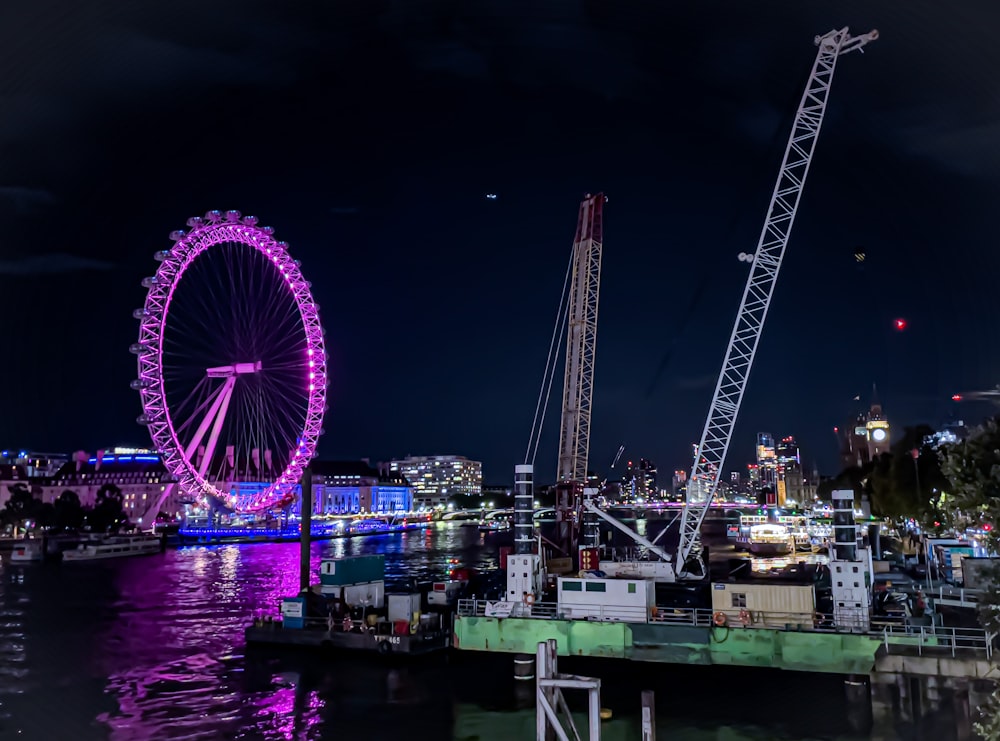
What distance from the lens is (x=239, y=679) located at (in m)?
39.7

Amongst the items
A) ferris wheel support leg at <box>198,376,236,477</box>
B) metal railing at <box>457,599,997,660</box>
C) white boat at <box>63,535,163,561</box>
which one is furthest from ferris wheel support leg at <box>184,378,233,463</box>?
metal railing at <box>457,599,997,660</box>

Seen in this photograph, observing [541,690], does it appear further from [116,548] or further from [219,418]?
[116,548]

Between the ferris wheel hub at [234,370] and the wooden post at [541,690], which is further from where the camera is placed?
the ferris wheel hub at [234,370]

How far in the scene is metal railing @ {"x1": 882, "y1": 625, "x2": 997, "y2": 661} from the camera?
3058 centimetres

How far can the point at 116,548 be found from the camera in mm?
127750

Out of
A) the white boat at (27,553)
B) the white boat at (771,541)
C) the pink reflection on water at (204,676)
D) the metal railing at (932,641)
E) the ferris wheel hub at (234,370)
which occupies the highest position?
the ferris wheel hub at (234,370)

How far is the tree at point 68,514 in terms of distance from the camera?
150 m

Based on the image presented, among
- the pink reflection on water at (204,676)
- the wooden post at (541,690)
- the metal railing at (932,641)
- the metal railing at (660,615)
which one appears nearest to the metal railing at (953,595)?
the metal railing at (932,641)

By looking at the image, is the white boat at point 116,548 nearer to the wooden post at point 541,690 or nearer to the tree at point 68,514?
the tree at point 68,514

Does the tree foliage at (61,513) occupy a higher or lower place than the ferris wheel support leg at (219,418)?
lower

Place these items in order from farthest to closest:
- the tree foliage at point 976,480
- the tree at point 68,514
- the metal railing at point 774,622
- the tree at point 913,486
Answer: the tree at point 68,514 < the tree at point 913,486 < the metal railing at point 774,622 < the tree foliage at point 976,480

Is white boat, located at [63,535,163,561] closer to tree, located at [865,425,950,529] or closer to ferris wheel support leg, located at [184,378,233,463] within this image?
ferris wheel support leg, located at [184,378,233,463]

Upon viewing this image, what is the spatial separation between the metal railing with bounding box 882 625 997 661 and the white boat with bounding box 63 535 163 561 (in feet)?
392

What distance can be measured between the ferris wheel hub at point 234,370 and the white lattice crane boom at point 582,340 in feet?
131
